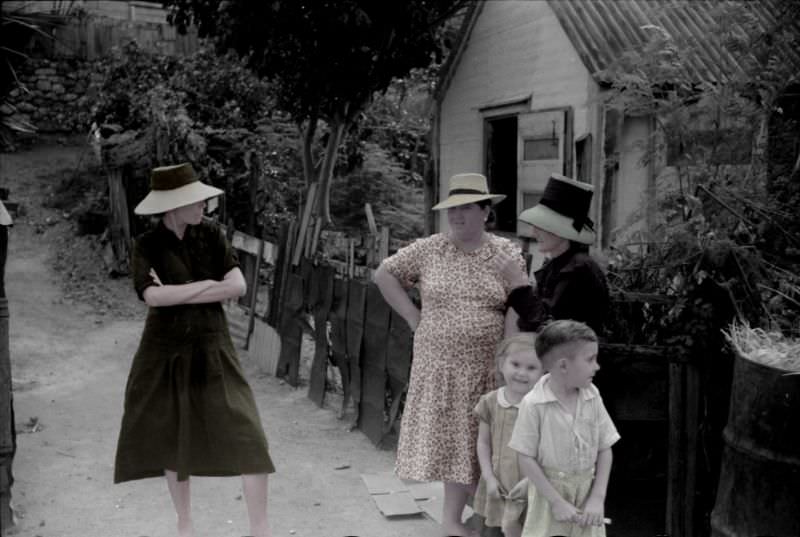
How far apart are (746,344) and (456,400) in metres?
1.35

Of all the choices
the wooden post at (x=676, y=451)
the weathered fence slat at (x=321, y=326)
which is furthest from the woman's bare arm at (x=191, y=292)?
the weathered fence slat at (x=321, y=326)

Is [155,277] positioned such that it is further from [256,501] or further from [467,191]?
[467,191]

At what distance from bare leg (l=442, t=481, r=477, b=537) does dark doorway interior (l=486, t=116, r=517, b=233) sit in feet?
18.1

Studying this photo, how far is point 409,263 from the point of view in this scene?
15.3 feet

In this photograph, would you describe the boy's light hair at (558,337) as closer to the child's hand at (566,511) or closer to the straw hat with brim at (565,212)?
the child's hand at (566,511)

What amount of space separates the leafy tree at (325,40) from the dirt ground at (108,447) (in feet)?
10.3

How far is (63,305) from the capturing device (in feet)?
40.6

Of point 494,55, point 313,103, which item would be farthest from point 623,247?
point 313,103

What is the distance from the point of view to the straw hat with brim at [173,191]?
4352mm

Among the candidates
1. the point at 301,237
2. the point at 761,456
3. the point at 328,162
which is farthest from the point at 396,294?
the point at 328,162

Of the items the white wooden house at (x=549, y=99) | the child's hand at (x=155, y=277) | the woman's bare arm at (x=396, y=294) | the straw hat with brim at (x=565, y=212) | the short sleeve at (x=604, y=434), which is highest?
the white wooden house at (x=549, y=99)

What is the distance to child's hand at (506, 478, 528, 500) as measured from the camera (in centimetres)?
381

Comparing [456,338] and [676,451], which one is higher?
[456,338]

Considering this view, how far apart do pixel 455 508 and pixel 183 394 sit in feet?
4.58
